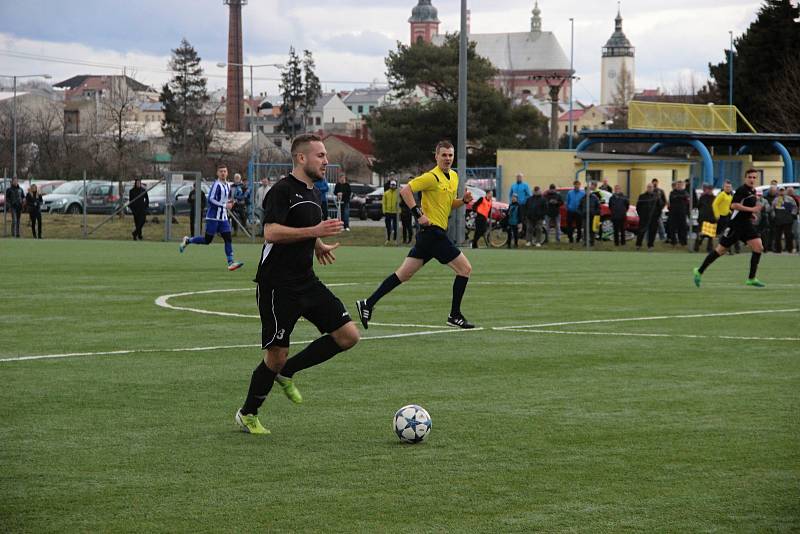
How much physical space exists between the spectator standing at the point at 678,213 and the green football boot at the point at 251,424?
2896 centimetres

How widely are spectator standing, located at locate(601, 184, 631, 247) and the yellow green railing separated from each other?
16508mm

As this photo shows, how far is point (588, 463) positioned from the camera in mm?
7066

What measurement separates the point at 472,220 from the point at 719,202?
1113cm

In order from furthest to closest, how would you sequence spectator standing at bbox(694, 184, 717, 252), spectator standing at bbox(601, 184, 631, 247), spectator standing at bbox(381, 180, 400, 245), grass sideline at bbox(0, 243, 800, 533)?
spectator standing at bbox(381, 180, 400, 245)
spectator standing at bbox(601, 184, 631, 247)
spectator standing at bbox(694, 184, 717, 252)
grass sideline at bbox(0, 243, 800, 533)

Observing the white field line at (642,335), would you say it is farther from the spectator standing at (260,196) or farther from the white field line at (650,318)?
the spectator standing at (260,196)

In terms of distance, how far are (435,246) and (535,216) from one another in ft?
73.0

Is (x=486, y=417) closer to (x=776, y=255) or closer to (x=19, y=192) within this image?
(x=776, y=255)

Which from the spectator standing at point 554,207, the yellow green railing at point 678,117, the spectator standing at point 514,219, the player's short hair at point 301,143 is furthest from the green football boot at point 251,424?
the yellow green railing at point 678,117

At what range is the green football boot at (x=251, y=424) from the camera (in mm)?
7898

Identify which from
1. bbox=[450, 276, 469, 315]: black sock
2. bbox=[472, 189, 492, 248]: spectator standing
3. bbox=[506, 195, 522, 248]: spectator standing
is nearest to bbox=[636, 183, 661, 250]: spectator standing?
bbox=[506, 195, 522, 248]: spectator standing

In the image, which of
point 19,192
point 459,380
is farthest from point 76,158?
point 459,380

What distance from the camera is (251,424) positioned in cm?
790

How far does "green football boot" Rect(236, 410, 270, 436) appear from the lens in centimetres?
790

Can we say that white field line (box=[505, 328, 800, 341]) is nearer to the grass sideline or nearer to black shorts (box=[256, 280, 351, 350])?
the grass sideline
